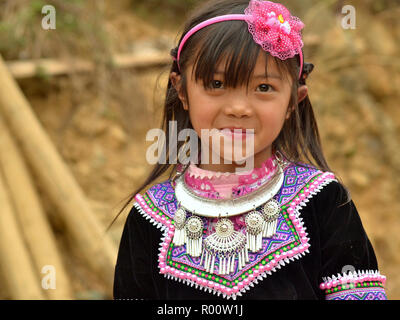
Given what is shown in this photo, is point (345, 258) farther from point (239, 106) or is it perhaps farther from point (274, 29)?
point (274, 29)

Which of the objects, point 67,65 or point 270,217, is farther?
point 67,65

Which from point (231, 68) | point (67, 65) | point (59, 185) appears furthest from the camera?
point (67, 65)

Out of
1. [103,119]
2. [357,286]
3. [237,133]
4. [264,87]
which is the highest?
[103,119]

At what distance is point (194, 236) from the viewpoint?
1407 millimetres

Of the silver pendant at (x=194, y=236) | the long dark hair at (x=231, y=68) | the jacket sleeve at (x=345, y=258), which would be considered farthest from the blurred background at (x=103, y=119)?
the jacket sleeve at (x=345, y=258)

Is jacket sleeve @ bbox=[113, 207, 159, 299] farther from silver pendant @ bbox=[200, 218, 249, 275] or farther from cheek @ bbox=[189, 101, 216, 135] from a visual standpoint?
cheek @ bbox=[189, 101, 216, 135]

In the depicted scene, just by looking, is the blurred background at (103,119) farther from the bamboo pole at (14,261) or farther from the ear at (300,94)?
the ear at (300,94)

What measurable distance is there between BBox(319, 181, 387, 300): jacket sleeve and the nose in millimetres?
311

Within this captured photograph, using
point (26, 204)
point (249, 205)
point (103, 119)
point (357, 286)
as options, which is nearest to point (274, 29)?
point (249, 205)

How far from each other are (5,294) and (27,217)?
18.8 inches

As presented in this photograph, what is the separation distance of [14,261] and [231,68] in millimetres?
2289

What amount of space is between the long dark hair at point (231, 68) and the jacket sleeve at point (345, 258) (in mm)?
189

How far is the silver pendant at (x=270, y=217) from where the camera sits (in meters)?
1.38

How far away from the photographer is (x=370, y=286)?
4.38 ft
